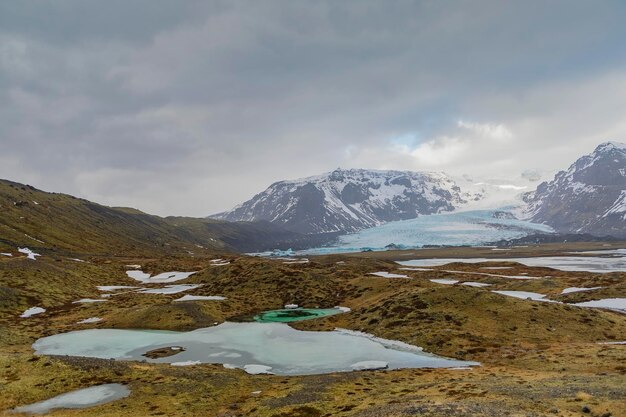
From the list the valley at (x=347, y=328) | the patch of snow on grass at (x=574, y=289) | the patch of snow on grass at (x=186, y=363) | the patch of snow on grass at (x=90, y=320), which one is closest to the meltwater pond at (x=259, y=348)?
the patch of snow on grass at (x=186, y=363)

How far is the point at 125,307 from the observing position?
9750 cm

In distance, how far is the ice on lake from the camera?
124ft

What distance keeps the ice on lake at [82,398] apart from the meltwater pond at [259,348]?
14782 mm

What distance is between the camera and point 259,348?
63312 mm

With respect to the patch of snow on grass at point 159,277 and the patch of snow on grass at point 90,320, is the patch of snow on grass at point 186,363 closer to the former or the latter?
the patch of snow on grass at point 90,320

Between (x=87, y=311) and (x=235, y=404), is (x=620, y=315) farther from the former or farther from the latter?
(x=87, y=311)

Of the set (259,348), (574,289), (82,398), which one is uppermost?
(82,398)

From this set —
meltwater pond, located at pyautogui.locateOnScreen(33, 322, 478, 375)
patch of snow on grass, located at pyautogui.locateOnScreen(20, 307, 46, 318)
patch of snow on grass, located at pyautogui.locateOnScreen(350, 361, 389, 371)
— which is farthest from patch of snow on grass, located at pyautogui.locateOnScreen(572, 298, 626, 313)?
patch of snow on grass, located at pyautogui.locateOnScreen(20, 307, 46, 318)

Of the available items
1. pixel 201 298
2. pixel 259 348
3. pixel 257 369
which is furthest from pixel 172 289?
pixel 257 369

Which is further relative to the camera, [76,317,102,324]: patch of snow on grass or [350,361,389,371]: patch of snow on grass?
[76,317,102,324]: patch of snow on grass

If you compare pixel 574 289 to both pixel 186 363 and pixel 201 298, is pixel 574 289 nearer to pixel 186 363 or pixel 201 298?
pixel 201 298

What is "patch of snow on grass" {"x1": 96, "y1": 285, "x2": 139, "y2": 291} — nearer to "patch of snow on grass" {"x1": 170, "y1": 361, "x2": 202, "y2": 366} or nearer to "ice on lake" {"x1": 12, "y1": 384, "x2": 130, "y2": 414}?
"patch of snow on grass" {"x1": 170, "y1": 361, "x2": 202, "y2": 366}

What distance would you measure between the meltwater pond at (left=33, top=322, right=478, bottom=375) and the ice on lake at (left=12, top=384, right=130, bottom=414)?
14782mm

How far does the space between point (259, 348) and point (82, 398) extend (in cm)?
2735
